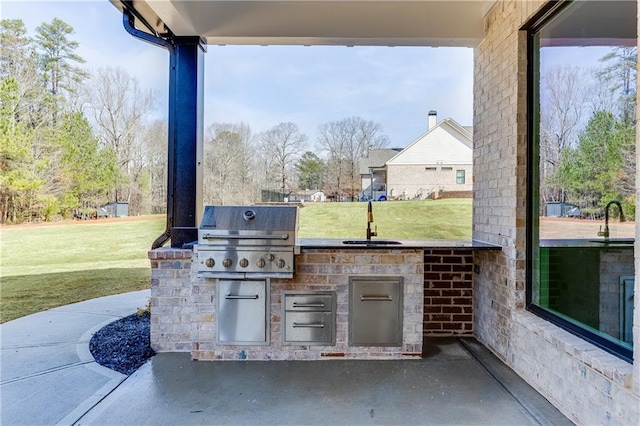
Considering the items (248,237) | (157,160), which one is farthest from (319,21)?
(157,160)

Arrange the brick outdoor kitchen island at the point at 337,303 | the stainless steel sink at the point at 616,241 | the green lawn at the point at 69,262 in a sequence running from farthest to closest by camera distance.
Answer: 1. the green lawn at the point at 69,262
2. the brick outdoor kitchen island at the point at 337,303
3. the stainless steel sink at the point at 616,241

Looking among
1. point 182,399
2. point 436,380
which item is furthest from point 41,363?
point 436,380

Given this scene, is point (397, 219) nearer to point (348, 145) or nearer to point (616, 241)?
point (348, 145)

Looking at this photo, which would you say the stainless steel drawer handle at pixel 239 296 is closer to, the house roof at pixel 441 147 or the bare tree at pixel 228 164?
the bare tree at pixel 228 164

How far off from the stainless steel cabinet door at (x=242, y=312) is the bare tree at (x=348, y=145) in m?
1.64

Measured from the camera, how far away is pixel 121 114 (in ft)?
14.2

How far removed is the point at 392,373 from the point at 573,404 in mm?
1139

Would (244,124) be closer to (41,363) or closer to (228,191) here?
(228,191)

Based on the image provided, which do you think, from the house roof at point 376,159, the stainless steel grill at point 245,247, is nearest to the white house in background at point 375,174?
the house roof at point 376,159

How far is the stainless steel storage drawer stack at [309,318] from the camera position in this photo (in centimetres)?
291

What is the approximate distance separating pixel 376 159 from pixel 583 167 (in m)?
2.07

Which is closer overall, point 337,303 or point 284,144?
point 337,303

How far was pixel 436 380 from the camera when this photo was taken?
2.57 meters

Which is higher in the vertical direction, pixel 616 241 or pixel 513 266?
pixel 616 241
